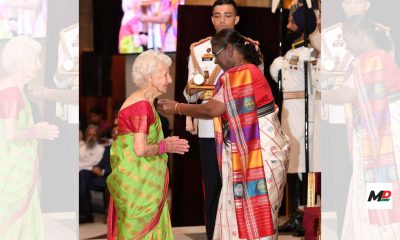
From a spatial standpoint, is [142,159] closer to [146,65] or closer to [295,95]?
[146,65]

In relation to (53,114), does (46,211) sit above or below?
below

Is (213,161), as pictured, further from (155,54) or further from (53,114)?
(53,114)

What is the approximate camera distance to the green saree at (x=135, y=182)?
4727 mm

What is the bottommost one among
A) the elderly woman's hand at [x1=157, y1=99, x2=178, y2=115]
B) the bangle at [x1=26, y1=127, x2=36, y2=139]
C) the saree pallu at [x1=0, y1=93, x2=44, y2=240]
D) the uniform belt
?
the saree pallu at [x1=0, y1=93, x2=44, y2=240]

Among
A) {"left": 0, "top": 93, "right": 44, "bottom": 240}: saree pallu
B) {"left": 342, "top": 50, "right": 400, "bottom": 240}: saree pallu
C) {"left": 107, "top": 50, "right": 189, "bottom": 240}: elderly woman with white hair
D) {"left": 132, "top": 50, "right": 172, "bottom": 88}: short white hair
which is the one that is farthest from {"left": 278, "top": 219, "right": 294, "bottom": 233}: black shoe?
{"left": 0, "top": 93, "right": 44, "bottom": 240}: saree pallu

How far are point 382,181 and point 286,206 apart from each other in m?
4.73

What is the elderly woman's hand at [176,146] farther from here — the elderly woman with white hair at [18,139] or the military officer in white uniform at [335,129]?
the elderly woman with white hair at [18,139]

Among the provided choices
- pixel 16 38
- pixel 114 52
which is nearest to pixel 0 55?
pixel 16 38

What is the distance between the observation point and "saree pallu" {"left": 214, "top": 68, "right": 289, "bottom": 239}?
4703mm

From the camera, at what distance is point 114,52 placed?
1331 cm

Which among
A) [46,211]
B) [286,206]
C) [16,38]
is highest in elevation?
[16,38]

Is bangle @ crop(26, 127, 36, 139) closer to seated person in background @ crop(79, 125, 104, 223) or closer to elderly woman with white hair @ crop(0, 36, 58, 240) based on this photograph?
elderly woman with white hair @ crop(0, 36, 58, 240)

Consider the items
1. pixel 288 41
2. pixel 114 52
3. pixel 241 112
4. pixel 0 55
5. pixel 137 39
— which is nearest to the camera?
pixel 0 55

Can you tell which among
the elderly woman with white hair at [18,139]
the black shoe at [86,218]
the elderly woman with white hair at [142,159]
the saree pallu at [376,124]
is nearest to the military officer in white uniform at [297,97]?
the elderly woman with white hair at [142,159]
